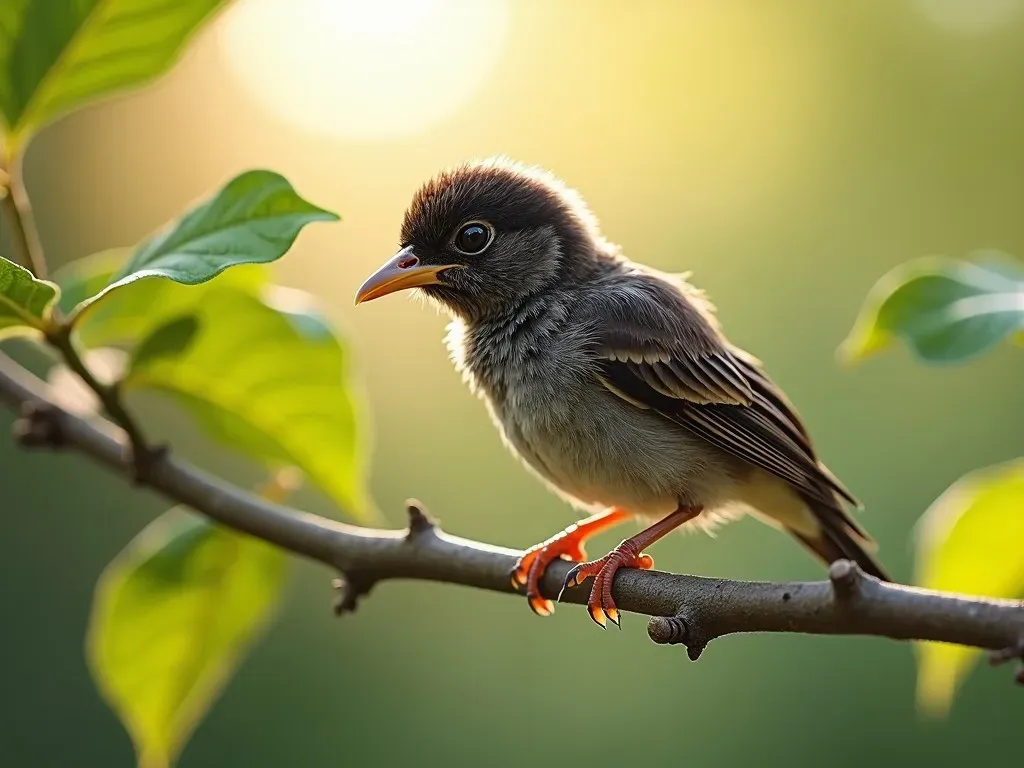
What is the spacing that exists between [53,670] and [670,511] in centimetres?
718

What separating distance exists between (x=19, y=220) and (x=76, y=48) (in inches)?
17.3

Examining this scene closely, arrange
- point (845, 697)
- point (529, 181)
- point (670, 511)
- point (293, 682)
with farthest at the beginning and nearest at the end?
point (293, 682), point (845, 697), point (529, 181), point (670, 511)

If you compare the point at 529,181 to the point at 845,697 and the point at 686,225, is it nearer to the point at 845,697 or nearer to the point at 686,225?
the point at 845,697

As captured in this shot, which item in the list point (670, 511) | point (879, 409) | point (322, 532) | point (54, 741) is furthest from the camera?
point (54, 741)

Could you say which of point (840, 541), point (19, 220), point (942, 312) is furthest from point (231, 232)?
point (840, 541)

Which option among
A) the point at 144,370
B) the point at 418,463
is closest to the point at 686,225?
the point at 418,463

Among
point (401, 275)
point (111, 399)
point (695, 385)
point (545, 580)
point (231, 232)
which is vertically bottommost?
point (111, 399)

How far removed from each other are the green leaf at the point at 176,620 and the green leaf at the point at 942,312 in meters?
1.82

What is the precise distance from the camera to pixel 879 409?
28.0 feet

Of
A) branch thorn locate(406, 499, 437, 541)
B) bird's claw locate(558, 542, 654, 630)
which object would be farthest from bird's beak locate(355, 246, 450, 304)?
bird's claw locate(558, 542, 654, 630)

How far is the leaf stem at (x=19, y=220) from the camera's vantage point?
2744mm

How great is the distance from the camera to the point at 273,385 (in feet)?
10.7

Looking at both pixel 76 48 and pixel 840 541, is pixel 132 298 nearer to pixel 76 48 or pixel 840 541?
pixel 76 48

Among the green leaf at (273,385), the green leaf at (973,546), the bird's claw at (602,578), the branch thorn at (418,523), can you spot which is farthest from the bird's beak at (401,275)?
the green leaf at (973,546)
